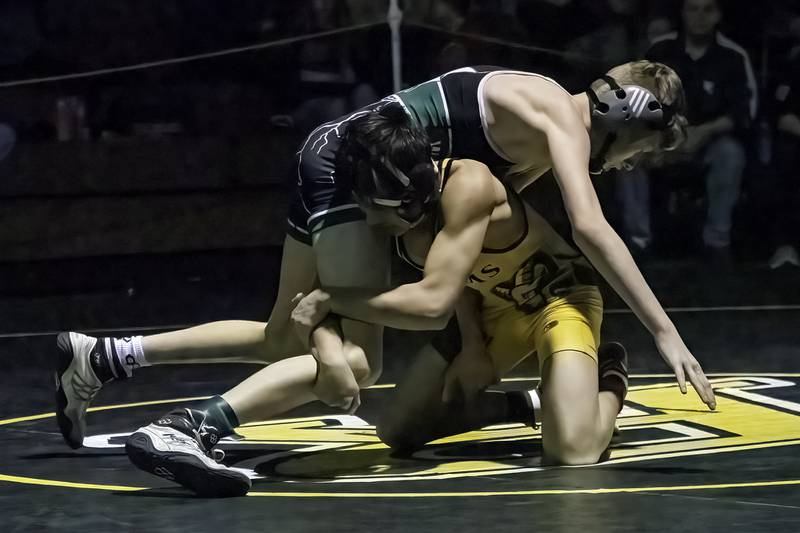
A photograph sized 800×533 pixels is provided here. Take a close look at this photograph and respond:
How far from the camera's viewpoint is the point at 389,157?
3625 mm

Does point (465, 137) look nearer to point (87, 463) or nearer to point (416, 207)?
point (416, 207)

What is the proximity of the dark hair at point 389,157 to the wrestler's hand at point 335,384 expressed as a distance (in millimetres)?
397

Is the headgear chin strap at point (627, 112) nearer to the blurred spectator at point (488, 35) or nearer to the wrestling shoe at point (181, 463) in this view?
the wrestling shoe at point (181, 463)

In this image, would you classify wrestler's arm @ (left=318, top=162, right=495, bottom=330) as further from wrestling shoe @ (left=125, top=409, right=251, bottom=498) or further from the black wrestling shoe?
the black wrestling shoe

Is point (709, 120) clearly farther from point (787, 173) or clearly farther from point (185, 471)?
point (185, 471)

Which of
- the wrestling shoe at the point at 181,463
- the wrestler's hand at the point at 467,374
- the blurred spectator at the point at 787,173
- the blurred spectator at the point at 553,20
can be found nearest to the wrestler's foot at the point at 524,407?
the wrestler's hand at the point at 467,374

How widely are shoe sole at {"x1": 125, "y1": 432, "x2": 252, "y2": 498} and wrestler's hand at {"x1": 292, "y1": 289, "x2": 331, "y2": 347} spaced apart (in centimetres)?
41

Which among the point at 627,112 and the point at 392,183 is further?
the point at 627,112

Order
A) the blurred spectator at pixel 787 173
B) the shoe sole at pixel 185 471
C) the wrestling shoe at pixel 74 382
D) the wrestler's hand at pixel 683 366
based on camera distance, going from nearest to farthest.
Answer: the shoe sole at pixel 185 471 → the wrestler's hand at pixel 683 366 → the wrestling shoe at pixel 74 382 → the blurred spectator at pixel 787 173

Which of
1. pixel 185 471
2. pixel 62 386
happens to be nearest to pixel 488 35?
pixel 62 386

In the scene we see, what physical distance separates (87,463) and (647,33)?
4.96 metres

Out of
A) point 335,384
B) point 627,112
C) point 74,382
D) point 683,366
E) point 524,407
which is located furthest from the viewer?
point 524,407

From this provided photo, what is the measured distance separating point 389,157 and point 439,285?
32 centimetres

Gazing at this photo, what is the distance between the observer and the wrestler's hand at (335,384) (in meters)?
3.67
